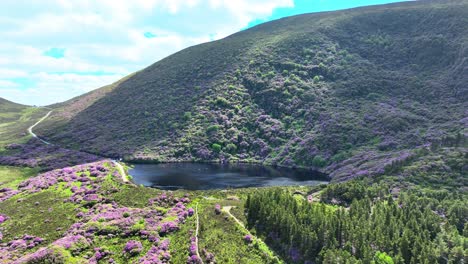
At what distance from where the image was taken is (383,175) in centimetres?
7712

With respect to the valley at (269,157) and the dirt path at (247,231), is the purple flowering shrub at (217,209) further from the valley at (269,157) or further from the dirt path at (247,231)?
the dirt path at (247,231)

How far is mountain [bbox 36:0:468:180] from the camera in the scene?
11088 cm

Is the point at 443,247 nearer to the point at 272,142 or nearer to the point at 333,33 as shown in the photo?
the point at 272,142

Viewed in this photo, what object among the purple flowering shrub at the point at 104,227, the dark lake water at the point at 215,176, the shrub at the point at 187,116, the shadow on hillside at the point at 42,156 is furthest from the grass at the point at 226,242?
the shrub at the point at 187,116

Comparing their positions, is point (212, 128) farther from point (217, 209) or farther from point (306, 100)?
point (217, 209)

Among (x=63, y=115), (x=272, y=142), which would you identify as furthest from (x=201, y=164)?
(x=63, y=115)

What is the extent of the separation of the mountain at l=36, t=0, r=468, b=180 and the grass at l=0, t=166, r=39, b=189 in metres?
27.8

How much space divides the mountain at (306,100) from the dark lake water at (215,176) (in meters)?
7.38

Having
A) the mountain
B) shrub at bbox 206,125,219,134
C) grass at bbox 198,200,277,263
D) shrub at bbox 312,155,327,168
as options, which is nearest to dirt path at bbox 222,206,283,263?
grass at bbox 198,200,277,263

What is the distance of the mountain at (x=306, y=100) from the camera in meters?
111

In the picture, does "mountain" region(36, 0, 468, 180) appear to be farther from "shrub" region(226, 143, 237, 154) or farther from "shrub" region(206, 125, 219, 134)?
"shrub" region(206, 125, 219, 134)

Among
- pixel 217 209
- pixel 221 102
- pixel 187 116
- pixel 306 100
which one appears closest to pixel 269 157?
pixel 306 100

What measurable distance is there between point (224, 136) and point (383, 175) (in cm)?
6614

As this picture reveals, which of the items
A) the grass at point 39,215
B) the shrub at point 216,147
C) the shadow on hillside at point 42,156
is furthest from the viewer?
the shrub at point 216,147
